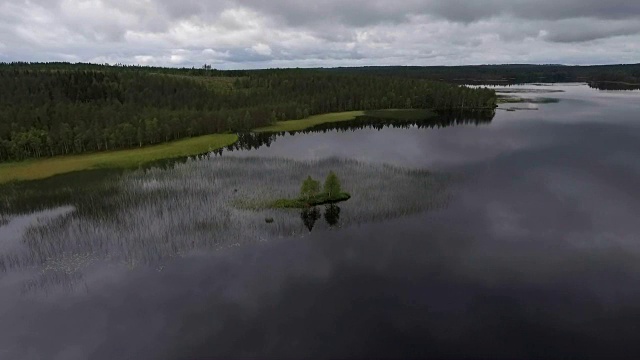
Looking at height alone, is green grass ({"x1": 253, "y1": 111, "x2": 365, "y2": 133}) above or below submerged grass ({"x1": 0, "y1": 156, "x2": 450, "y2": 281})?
above

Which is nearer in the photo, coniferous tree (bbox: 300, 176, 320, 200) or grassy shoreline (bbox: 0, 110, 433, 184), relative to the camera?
coniferous tree (bbox: 300, 176, 320, 200)

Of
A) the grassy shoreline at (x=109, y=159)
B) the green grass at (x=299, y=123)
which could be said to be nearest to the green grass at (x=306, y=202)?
the grassy shoreline at (x=109, y=159)

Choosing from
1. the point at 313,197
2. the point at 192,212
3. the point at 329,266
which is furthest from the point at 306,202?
the point at 329,266

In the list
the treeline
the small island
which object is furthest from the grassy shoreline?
the small island

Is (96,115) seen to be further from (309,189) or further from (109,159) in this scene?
(309,189)

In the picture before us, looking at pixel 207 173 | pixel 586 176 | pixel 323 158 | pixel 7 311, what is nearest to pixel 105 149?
pixel 207 173

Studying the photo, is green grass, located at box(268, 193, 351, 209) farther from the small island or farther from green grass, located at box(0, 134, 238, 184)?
green grass, located at box(0, 134, 238, 184)

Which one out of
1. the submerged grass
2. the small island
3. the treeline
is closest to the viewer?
the submerged grass
